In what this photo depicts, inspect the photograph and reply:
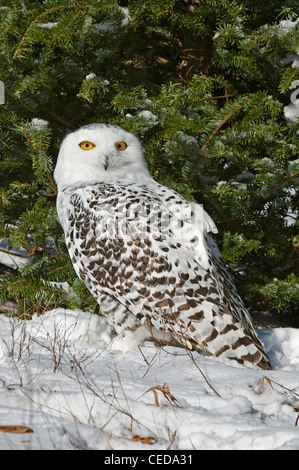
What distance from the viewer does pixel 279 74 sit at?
165 inches

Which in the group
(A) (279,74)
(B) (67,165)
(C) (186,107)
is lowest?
(B) (67,165)

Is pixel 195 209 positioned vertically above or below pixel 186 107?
below

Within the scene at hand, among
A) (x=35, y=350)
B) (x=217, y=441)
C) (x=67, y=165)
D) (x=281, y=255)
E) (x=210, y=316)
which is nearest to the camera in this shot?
(x=217, y=441)

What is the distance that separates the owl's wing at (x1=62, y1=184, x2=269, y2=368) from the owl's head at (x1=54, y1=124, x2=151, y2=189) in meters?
0.31

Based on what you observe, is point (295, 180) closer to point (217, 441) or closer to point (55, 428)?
point (217, 441)

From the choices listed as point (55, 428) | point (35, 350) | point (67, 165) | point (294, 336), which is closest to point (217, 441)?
point (55, 428)

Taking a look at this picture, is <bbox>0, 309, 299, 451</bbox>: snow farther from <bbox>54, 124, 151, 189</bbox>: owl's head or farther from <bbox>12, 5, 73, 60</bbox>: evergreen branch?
<bbox>12, 5, 73, 60</bbox>: evergreen branch

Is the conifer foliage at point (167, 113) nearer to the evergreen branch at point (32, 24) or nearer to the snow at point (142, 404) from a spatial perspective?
the evergreen branch at point (32, 24)

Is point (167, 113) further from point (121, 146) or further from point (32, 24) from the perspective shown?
point (32, 24)

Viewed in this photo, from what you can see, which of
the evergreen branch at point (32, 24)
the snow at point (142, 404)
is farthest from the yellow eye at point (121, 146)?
the snow at point (142, 404)

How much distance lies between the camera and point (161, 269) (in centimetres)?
363

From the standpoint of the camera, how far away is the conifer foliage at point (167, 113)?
3910 mm

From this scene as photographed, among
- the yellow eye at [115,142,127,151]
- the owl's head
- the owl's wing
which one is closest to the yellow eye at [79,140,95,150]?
the owl's head

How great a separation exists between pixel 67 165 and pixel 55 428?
8.48 feet
